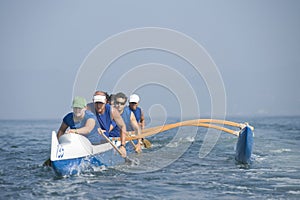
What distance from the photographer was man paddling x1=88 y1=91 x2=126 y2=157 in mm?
11414

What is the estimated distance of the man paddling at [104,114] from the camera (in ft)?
37.4

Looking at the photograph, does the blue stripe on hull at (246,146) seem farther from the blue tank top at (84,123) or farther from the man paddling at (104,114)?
the blue tank top at (84,123)

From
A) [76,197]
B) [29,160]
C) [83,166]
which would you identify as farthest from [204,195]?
[29,160]

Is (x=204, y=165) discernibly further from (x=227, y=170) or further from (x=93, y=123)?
(x=93, y=123)

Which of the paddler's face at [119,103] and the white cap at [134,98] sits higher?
the white cap at [134,98]

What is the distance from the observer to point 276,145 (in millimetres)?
18234

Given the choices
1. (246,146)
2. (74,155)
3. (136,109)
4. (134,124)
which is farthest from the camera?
(136,109)

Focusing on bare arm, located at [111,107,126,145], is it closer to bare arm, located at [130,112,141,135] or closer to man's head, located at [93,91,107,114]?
man's head, located at [93,91,107,114]

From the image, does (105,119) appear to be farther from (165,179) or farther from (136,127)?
(165,179)

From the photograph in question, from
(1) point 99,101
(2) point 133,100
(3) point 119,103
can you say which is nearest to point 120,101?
(3) point 119,103

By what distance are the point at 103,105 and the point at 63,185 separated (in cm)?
296

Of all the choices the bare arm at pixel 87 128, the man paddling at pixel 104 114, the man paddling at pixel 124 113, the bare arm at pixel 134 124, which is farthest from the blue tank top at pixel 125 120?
the bare arm at pixel 87 128

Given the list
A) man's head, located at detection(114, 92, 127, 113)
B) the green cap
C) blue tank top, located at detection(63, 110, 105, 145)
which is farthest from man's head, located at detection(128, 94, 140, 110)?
the green cap

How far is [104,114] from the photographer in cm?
1188
